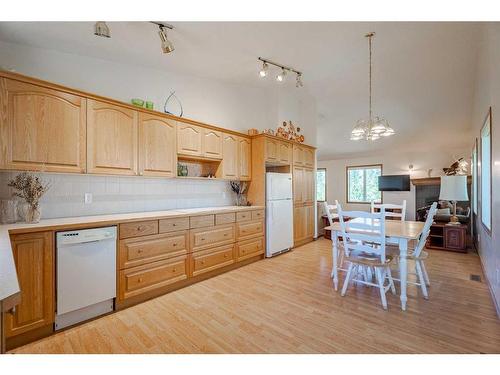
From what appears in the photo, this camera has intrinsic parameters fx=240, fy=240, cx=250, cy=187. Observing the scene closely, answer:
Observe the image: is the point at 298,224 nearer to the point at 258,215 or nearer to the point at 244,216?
the point at 258,215

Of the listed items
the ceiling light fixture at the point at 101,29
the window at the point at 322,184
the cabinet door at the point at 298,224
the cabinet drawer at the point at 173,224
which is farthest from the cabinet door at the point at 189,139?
the window at the point at 322,184

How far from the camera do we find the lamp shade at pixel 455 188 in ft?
13.3

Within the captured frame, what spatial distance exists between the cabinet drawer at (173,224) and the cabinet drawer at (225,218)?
473mm

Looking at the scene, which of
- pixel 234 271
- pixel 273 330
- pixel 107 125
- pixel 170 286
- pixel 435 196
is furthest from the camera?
pixel 435 196

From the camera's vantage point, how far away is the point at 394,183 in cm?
755

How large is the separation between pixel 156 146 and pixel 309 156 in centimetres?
323

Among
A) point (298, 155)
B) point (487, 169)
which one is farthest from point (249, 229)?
point (487, 169)

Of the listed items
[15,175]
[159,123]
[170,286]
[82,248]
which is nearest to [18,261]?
[82,248]

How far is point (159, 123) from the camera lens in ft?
9.55

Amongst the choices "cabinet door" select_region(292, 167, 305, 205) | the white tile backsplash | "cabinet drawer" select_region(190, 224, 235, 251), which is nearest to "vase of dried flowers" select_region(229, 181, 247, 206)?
the white tile backsplash
